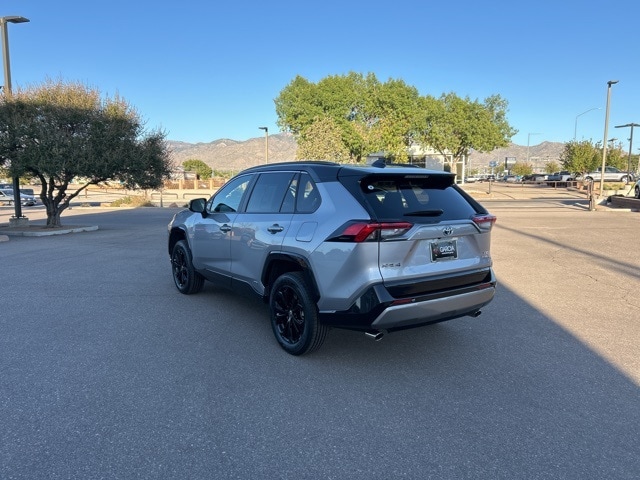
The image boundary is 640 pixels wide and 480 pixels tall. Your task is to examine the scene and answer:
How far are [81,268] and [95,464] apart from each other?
6892 millimetres

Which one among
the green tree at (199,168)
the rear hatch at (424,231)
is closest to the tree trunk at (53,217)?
the rear hatch at (424,231)

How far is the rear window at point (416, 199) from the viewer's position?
3.82 m

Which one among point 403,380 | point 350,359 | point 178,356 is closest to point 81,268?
point 178,356

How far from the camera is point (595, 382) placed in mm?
3871

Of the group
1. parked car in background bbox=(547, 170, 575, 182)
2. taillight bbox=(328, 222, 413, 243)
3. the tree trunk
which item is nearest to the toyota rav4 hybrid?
taillight bbox=(328, 222, 413, 243)

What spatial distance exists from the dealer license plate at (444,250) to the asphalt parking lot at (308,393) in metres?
1.03

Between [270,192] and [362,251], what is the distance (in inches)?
66.4

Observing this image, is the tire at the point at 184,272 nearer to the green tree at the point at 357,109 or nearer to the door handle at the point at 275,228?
the door handle at the point at 275,228

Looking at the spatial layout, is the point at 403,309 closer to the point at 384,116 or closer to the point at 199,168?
the point at 384,116

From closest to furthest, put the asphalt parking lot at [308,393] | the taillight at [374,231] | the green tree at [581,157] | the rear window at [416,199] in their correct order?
the asphalt parking lot at [308,393], the taillight at [374,231], the rear window at [416,199], the green tree at [581,157]

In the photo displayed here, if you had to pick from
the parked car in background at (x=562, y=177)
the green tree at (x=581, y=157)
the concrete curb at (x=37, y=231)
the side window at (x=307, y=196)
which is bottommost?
the concrete curb at (x=37, y=231)

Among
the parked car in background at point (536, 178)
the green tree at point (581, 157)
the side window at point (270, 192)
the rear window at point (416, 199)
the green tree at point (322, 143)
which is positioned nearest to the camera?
the rear window at point (416, 199)

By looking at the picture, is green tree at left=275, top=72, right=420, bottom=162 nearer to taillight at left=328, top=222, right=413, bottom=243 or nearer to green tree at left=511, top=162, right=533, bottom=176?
taillight at left=328, top=222, right=413, bottom=243

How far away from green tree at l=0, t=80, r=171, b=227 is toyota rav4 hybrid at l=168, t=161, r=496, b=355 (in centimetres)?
1141
